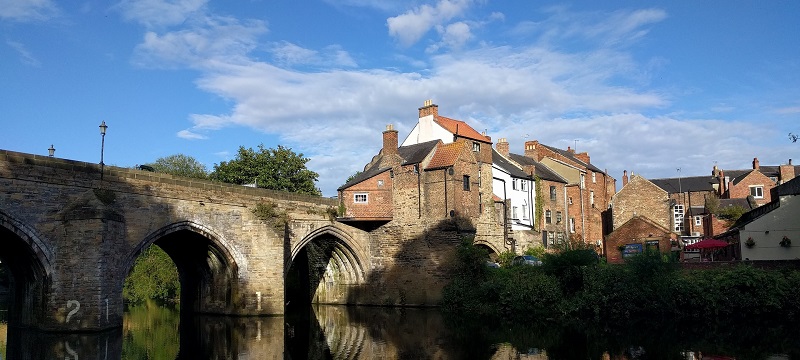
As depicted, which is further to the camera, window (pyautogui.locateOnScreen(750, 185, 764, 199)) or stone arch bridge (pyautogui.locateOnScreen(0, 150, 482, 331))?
window (pyautogui.locateOnScreen(750, 185, 764, 199))

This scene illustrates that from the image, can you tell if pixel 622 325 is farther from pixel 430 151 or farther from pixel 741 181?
Result: pixel 741 181

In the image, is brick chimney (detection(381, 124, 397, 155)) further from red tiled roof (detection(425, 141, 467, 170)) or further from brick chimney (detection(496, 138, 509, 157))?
brick chimney (detection(496, 138, 509, 157))

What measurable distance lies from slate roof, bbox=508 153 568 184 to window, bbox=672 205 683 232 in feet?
37.1

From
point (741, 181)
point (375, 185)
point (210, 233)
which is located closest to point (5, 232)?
point (210, 233)

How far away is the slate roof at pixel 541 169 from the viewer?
48.8 m

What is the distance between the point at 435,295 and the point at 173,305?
18.5m

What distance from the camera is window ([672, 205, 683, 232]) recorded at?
178 feet

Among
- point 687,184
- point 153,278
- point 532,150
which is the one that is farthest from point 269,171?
point 687,184

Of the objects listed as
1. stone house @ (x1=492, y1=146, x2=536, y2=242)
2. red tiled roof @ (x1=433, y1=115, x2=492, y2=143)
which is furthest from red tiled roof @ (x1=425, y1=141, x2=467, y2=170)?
stone house @ (x1=492, y1=146, x2=536, y2=242)

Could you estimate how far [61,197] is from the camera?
22125mm

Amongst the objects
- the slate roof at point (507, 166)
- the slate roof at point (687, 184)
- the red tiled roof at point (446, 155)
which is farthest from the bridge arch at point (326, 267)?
the slate roof at point (687, 184)

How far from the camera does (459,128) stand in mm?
41656

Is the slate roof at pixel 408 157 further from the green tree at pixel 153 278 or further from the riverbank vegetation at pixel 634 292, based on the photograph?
the green tree at pixel 153 278

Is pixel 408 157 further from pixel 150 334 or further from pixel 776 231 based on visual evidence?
pixel 776 231
